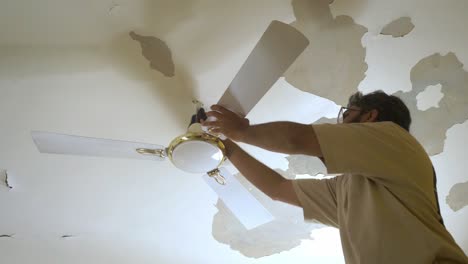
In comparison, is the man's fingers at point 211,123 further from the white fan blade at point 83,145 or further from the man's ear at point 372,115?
the man's ear at point 372,115

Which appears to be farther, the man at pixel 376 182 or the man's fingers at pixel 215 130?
the man's fingers at pixel 215 130

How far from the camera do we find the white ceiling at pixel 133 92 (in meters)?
1.54

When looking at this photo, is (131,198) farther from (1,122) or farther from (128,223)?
(1,122)

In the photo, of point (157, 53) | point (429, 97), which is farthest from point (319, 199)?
point (157, 53)

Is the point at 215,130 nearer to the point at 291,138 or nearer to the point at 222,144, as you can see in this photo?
the point at 222,144

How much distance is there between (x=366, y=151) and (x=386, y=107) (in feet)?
1.24

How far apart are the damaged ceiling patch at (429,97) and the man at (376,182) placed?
0.72 metres

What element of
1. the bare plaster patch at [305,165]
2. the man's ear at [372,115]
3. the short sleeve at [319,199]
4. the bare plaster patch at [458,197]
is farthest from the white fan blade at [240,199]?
the bare plaster patch at [458,197]

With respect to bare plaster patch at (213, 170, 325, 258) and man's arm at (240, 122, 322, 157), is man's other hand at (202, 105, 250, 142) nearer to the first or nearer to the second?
man's arm at (240, 122, 322, 157)

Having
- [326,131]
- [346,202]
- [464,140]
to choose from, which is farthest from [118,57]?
[464,140]

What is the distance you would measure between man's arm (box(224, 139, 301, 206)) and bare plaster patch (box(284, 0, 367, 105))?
418 millimetres

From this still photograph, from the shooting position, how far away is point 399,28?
1.64m

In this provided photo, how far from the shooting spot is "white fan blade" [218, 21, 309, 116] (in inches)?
46.1

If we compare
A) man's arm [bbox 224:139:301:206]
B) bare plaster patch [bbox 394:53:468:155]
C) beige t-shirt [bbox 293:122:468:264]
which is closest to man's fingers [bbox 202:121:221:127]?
man's arm [bbox 224:139:301:206]
